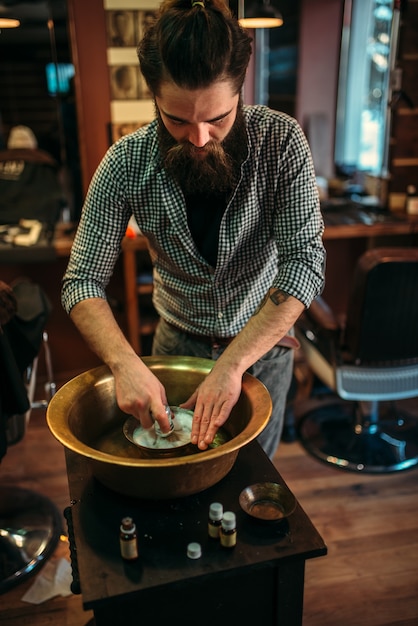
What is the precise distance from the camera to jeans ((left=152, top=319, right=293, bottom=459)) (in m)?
1.59

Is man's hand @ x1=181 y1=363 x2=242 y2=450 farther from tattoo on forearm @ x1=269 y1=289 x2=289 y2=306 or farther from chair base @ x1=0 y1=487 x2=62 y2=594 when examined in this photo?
chair base @ x1=0 y1=487 x2=62 y2=594

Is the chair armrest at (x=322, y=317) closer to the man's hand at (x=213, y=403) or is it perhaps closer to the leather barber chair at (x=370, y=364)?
the leather barber chair at (x=370, y=364)

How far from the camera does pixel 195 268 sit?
1458mm

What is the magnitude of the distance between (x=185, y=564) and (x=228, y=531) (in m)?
0.09

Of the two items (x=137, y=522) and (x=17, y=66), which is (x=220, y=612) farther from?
(x=17, y=66)

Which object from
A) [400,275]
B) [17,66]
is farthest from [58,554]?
[17,66]

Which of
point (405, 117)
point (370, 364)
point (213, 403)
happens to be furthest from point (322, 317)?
point (405, 117)

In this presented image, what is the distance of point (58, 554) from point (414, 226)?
7.80 feet

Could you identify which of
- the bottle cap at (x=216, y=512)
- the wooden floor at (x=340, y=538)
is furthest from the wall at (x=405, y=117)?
the bottle cap at (x=216, y=512)

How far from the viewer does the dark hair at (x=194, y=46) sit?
3.61 ft

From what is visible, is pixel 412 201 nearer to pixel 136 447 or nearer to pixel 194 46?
pixel 194 46

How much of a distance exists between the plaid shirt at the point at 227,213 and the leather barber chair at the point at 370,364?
875mm

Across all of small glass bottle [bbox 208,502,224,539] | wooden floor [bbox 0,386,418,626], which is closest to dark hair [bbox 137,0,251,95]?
small glass bottle [bbox 208,502,224,539]

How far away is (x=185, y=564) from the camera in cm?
97
